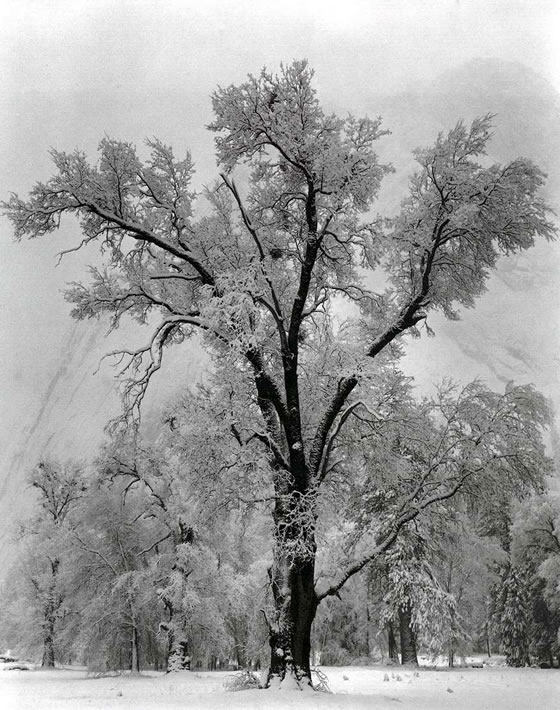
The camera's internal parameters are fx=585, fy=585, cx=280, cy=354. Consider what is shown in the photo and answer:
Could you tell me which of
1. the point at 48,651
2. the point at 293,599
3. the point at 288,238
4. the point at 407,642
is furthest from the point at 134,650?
the point at 288,238

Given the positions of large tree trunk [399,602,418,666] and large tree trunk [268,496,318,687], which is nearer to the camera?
large tree trunk [268,496,318,687]

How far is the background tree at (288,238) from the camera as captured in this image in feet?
31.9

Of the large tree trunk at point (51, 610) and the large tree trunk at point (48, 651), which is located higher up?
the large tree trunk at point (51, 610)

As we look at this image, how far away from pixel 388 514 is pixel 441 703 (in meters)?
6.82

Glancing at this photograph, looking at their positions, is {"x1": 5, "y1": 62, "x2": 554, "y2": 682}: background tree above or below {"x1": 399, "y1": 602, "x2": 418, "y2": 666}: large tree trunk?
above

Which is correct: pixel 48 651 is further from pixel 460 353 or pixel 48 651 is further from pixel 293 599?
pixel 460 353

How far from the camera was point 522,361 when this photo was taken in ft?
368

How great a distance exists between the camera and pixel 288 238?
40.0 feet

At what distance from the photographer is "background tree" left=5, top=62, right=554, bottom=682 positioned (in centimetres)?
971

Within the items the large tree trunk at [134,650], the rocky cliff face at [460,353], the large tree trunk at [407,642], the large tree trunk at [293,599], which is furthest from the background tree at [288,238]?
the rocky cliff face at [460,353]

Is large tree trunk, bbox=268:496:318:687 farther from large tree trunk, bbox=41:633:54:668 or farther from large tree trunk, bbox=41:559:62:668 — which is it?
large tree trunk, bbox=41:633:54:668

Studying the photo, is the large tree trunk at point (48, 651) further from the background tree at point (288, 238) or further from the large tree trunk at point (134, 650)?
the background tree at point (288, 238)

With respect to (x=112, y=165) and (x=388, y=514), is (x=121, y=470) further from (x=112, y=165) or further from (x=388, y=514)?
(x=112, y=165)

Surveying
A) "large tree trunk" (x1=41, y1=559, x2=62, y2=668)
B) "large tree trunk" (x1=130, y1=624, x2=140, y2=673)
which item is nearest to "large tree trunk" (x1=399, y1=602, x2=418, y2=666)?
"large tree trunk" (x1=130, y1=624, x2=140, y2=673)
